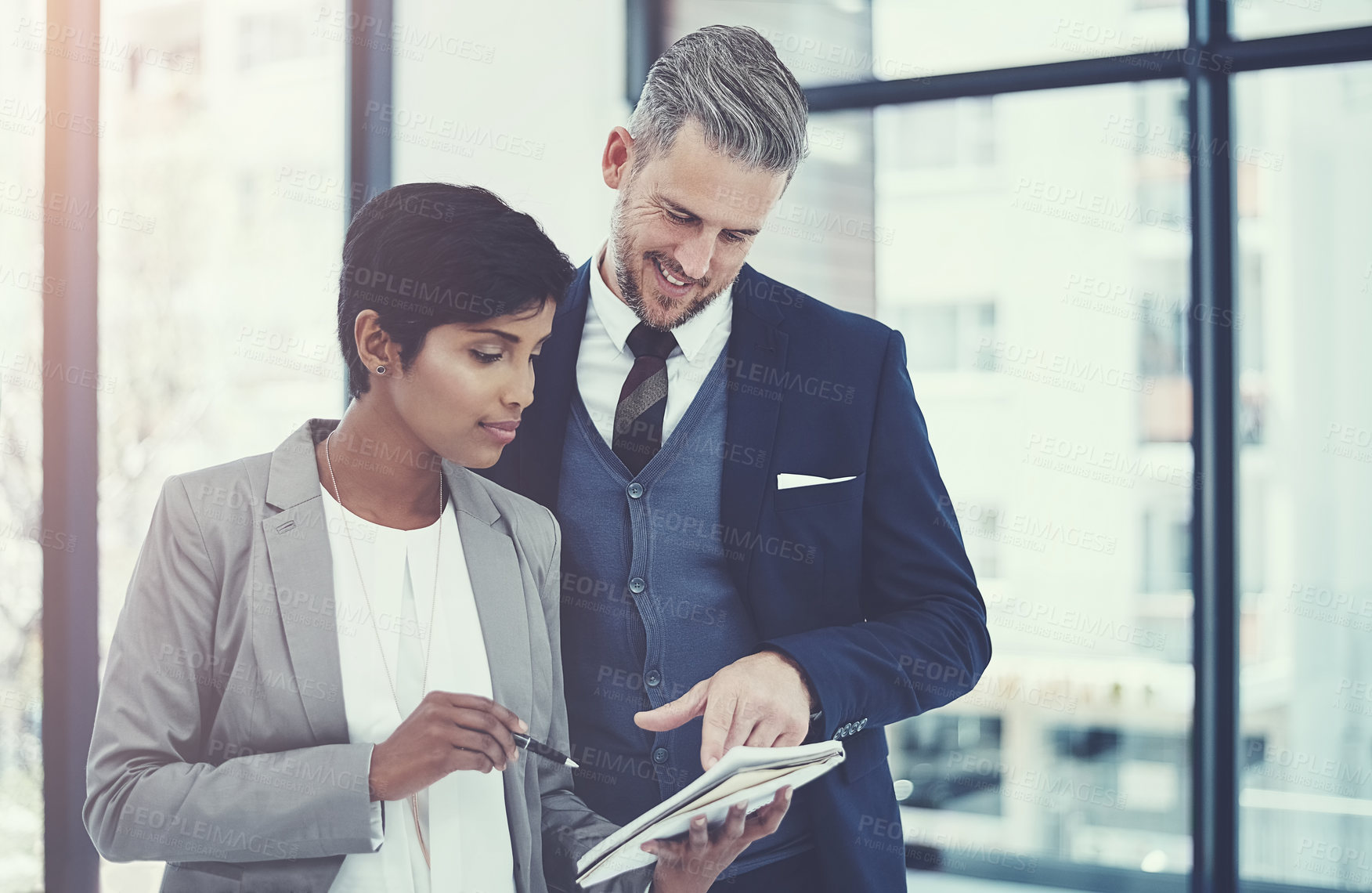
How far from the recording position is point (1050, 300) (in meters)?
2.52

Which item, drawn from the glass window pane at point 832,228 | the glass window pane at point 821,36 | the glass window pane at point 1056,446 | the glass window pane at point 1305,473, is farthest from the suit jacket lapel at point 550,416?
the glass window pane at point 1305,473

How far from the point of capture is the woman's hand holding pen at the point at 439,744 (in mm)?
1244

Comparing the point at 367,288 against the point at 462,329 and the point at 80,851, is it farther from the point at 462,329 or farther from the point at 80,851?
the point at 80,851

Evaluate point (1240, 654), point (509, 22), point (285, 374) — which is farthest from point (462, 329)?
point (1240, 654)

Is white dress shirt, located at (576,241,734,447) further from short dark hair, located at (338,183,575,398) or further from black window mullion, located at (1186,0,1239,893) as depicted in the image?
black window mullion, located at (1186,0,1239,893)

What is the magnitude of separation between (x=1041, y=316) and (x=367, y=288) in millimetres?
1775

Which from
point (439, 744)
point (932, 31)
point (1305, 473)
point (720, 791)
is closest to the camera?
point (720, 791)

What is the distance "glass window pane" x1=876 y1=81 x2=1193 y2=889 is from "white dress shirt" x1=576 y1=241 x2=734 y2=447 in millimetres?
1108

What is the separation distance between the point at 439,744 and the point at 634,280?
2.54ft

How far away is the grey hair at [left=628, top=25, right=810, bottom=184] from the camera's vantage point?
1495 millimetres

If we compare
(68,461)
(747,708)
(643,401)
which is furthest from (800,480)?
(68,461)

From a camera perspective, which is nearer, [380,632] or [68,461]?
[380,632]

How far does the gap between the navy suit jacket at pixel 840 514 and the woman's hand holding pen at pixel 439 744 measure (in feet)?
1.36

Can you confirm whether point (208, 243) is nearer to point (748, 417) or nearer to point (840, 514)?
point (748, 417)
